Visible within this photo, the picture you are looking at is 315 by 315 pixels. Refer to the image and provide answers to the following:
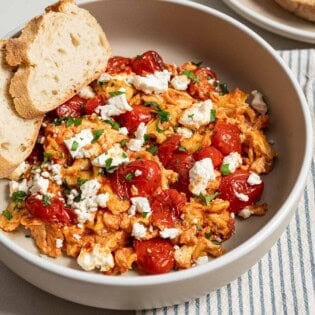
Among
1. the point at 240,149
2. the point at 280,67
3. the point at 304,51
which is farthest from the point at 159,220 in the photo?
the point at 304,51

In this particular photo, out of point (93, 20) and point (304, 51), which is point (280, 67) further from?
point (93, 20)

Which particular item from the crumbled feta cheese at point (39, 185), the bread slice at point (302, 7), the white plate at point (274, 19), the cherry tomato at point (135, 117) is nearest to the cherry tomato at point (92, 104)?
the cherry tomato at point (135, 117)

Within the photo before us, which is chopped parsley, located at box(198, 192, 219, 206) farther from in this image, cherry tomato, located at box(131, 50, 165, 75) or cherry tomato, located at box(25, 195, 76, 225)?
cherry tomato, located at box(131, 50, 165, 75)

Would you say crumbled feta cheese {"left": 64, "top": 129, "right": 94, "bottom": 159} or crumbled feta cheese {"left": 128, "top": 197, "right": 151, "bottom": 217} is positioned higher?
crumbled feta cheese {"left": 64, "top": 129, "right": 94, "bottom": 159}

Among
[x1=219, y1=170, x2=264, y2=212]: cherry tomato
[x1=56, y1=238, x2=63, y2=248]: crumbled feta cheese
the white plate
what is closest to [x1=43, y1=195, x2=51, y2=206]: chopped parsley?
[x1=56, y1=238, x2=63, y2=248]: crumbled feta cheese

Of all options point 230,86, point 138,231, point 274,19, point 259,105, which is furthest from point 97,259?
point 274,19

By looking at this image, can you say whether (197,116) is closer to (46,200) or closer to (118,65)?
(118,65)
